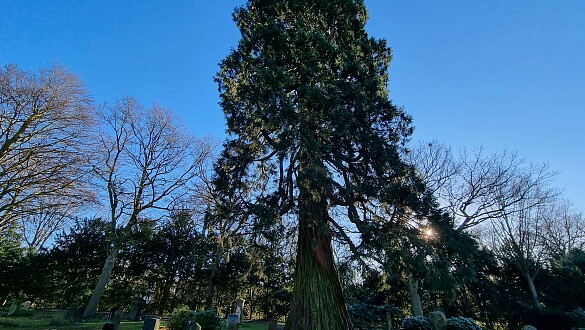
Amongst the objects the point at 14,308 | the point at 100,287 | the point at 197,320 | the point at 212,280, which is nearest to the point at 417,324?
the point at 197,320

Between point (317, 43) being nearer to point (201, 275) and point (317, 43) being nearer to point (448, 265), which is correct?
point (448, 265)

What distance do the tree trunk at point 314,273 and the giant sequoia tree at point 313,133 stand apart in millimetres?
24

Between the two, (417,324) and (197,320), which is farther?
(417,324)

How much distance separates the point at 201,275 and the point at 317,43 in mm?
17669

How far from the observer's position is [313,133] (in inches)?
283

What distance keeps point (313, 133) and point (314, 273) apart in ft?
11.8

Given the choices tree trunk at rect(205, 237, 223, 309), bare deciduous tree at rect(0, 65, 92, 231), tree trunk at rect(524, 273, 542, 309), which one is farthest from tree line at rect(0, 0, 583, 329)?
tree trunk at rect(524, 273, 542, 309)

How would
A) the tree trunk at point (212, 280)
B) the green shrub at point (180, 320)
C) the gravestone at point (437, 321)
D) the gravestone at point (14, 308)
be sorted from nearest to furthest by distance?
the green shrub at point (180, 320) < the gravestone at point (437, 321) < the gravestone at point (14, 308) < the tree trunk at point (212, 280)

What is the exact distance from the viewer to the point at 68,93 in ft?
27.0

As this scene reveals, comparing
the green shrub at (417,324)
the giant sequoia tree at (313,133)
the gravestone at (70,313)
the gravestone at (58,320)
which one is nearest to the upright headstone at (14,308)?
the gravestone at (70,313)

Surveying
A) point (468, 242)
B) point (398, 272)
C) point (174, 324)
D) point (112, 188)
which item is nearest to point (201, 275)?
point (112, 188)

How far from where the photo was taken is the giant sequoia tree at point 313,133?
6871 millimetres

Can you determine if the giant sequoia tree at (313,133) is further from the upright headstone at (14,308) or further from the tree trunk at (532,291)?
the tree trunk at (532,291)

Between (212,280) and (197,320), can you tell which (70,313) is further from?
(212,280)
